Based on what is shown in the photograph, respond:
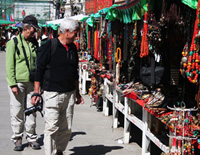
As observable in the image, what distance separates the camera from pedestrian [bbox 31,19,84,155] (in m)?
4.91

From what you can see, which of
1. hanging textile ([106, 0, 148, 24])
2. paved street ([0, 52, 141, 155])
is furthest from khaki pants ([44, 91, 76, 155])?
hanging textile ([106, 0, 148, 24])

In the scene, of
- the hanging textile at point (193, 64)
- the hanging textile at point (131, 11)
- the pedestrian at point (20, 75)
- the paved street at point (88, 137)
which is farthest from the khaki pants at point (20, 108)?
the hanging textile at point (193, 64)

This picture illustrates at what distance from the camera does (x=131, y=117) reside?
6477mm

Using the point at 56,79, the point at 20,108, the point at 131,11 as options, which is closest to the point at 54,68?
the point at 56,79

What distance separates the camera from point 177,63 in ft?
18.2

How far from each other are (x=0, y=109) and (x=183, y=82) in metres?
5.29

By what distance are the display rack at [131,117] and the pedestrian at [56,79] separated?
1190 millimetres

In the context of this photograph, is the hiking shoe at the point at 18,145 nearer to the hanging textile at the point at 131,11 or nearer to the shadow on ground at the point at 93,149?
the shadow on ground at the point at 93,149

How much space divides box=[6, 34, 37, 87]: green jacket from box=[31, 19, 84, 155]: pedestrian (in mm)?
860

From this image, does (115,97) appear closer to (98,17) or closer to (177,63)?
(177,63)

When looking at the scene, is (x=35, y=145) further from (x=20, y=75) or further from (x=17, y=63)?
(x=17, y=63)

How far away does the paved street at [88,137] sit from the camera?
242 inches

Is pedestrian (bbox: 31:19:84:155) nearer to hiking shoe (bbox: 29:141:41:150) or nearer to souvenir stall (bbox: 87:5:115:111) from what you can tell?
hiking shoe (bbox: 29:141:41:150)

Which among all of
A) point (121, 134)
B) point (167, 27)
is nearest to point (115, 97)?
point (121, 134)
